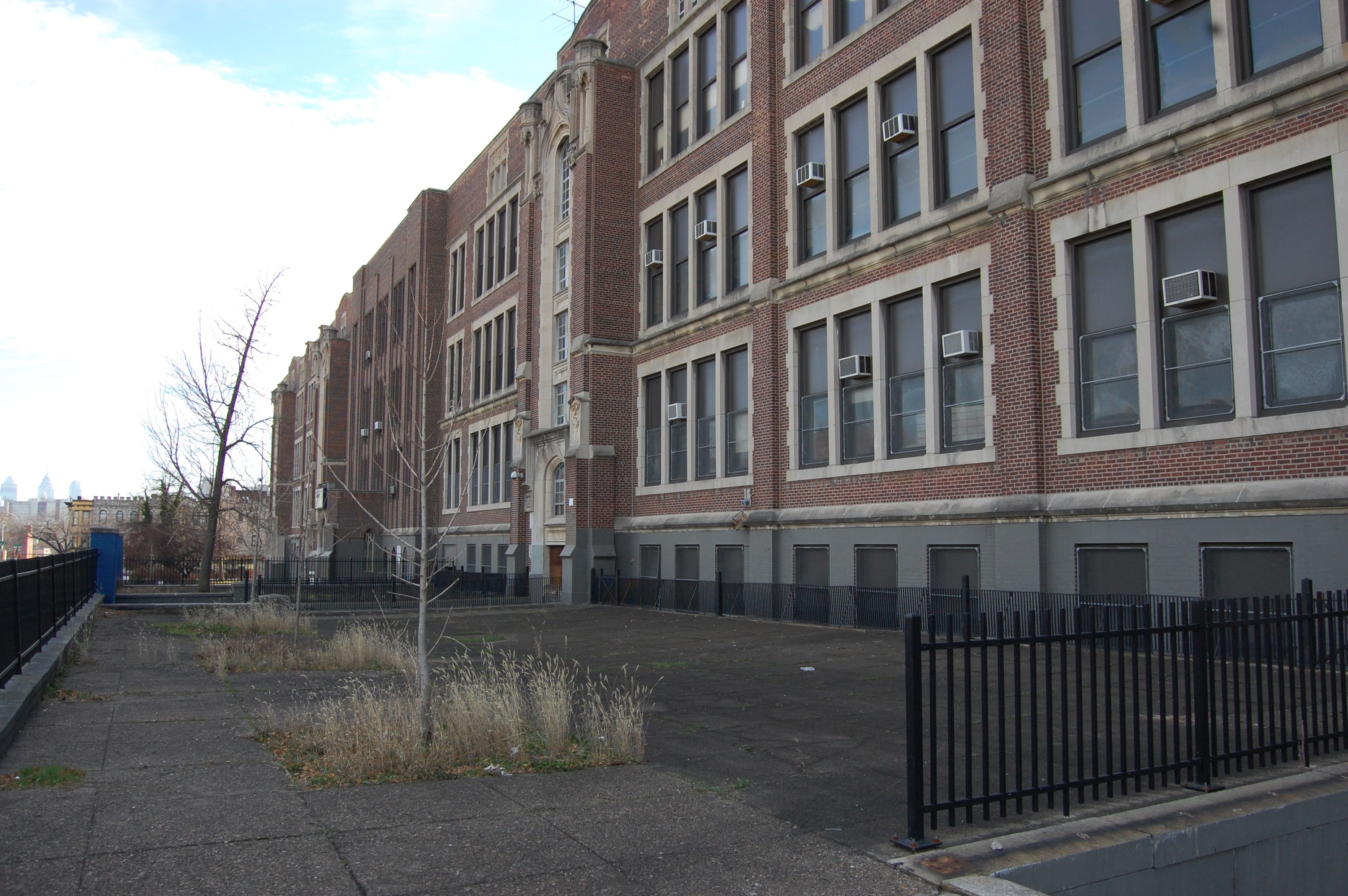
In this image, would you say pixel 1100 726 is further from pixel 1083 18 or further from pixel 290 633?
pixel 290 633

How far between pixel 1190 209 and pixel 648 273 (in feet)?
57.5

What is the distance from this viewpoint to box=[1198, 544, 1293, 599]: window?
12469mm

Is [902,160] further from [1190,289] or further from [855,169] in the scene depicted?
[1190,289]

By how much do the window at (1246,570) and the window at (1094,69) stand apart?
675 centimetres

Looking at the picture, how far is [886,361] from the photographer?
19.7 m

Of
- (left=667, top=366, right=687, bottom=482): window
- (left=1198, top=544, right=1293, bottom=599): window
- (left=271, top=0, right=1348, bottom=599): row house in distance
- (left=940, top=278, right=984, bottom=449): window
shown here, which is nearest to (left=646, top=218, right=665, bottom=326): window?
(left=271, top=0, right=1348, bottom=599): row house in distance

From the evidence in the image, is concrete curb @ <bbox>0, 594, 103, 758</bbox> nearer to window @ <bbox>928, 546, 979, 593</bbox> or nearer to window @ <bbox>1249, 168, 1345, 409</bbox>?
window @ <bbox>928, 546, 979, 593</bbox>

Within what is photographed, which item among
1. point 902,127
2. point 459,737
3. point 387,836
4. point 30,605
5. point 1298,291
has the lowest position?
point 387,836

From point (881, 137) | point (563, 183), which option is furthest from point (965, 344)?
point (563, 183)

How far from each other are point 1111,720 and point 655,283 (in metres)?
23.5

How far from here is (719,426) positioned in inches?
988

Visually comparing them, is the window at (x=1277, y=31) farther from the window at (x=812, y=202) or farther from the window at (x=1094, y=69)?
the window at (x=812, y=202)

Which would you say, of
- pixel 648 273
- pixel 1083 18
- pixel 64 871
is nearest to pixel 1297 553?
pixel 1083 18

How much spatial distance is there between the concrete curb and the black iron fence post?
657 centimetres
